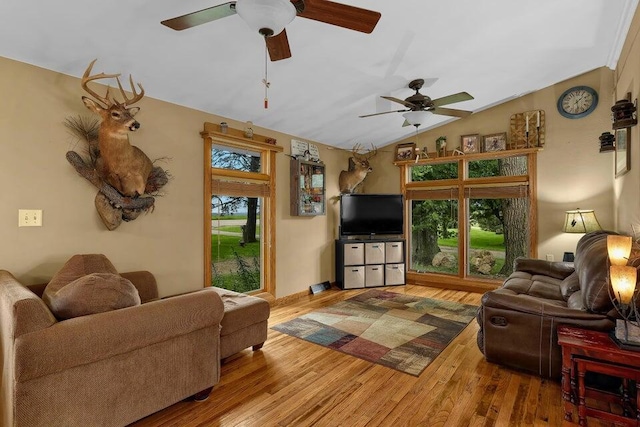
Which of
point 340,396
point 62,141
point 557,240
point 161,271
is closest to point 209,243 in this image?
point 161,271

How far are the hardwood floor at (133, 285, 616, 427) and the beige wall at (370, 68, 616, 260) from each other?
2.76m

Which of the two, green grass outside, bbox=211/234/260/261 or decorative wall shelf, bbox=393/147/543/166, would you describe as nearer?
green grass outside, bbox=211/234/260/261

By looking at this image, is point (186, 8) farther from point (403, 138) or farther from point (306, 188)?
point (403, 138)

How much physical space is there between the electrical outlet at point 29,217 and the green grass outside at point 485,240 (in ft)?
18.0

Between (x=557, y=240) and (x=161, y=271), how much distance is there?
5221 millimetres

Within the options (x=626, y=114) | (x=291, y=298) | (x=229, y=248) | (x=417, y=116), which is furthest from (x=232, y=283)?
(x=626, y=114)

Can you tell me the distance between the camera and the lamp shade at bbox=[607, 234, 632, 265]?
1.97 meters

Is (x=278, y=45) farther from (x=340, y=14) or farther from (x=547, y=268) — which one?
(x=547, y=268)

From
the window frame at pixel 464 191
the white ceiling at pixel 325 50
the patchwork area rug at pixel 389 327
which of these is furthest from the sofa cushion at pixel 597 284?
the window frame at pixel 464 191

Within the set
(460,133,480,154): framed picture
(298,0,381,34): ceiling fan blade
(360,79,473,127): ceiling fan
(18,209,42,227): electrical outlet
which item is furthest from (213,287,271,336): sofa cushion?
(460,133,480,154): framed picture

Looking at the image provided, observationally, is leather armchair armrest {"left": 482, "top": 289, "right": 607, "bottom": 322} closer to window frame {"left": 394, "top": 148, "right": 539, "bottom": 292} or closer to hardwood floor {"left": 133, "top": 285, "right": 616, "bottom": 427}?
hardwood floor {"left": 133, "top": 285, "right": 616, "bottom": 427}

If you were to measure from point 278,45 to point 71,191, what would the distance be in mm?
2129

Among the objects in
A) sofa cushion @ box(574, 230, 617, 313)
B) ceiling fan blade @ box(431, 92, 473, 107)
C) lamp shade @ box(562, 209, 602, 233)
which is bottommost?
sofa cushion @ box(574, 230, 617, 313)

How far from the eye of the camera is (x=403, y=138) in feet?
19.2
